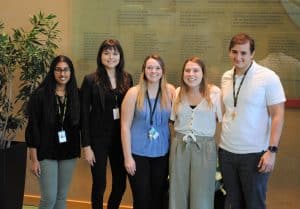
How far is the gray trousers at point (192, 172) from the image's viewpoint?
9.27 ft

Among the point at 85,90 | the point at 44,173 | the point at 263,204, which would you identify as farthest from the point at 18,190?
the point at 263,204

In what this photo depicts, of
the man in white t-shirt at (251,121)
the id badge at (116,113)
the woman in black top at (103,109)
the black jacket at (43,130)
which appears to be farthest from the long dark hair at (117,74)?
the man in white t-shirt at (251,121)

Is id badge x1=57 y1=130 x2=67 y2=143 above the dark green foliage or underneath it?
underneath

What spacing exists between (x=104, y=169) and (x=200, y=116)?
2.83 feet

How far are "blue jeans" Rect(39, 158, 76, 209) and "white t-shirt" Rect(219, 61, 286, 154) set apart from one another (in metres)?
1.17

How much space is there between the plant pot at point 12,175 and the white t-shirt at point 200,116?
156cm

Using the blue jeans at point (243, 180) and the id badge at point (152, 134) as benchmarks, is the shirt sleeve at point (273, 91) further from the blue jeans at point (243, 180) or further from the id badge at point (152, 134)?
the id badge at point (152, 134)

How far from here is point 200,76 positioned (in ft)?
9.25

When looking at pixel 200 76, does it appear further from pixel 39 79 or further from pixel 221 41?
pixel 39 79

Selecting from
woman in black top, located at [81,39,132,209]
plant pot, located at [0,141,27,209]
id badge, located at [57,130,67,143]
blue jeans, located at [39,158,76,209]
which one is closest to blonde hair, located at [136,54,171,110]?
woman in black top, located at [81,39,132,209]

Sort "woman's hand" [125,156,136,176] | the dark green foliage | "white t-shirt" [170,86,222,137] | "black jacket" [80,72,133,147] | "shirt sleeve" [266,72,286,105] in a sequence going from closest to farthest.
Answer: "shirt sleeve" [266,72,286,105] → "white t-shirt" [170,86,222,137] → "woman's hand" [125,156,136,176] → "black jacket" [80,72,133,147] → the dark green foliage

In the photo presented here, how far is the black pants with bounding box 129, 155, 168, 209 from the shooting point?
9.64ft

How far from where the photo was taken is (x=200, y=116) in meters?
2.81

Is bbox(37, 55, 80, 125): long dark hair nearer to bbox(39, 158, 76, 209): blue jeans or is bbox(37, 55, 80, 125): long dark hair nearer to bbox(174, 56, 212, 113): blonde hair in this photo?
bbox(39, 158, 76, 209): blue jeans
